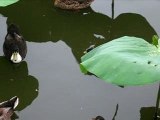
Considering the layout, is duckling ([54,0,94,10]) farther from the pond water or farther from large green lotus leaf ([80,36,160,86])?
large green lotus leaf ([80,36,160,86])

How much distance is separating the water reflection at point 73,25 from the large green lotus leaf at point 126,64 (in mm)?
2117

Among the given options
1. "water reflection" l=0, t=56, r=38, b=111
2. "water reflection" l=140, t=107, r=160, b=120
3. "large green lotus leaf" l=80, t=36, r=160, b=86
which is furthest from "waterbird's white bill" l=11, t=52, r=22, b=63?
"large green lotus leaf" l=80, t=36, r=160, b=86

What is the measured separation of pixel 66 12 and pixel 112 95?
2.08m

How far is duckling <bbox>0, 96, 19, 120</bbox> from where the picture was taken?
4.71m

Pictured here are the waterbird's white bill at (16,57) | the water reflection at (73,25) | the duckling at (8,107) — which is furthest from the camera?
the water reflection at (73,25)

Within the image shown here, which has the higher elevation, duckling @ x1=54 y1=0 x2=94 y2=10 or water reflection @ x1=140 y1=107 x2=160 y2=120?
duckling @ x1=54 y1=0 x2=94 y2=10

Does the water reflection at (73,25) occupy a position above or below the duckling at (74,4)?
below

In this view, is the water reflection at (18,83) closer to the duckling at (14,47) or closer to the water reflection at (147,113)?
the duckling at (14,47)

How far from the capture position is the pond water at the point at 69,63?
4973mm

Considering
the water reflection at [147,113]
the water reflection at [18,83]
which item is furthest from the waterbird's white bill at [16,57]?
the water reflection at [147,113]

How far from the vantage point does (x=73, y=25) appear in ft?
21.2

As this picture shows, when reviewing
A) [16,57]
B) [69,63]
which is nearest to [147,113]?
[69,63]

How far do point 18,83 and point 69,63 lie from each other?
2.37ft

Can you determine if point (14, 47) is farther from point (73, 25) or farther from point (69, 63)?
point (73, 25)
